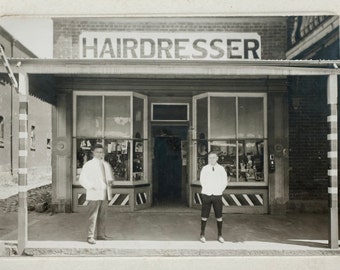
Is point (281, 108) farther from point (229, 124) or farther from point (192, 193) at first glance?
point (192, 193)

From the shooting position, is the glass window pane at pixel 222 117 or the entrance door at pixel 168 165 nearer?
the glass window pane at pixel 222 117

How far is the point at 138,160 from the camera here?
33.8 feet

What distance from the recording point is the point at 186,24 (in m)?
9.84

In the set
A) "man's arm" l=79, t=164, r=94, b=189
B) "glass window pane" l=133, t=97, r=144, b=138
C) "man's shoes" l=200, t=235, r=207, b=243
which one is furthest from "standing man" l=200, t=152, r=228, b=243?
"glass window pane" l=133, t=97, r=144, b=138

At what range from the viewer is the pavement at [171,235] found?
21.5 ft

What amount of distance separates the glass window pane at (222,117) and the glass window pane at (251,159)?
452mm

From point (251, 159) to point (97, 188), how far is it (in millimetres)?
4627

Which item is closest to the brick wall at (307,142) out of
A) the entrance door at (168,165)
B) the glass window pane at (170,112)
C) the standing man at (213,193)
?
the glass window pane at (170,112)

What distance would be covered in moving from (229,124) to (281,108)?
142cm

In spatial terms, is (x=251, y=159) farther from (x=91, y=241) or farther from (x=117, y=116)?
(x=91, y=241)

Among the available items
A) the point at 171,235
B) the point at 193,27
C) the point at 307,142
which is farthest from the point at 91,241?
the point at 307,142

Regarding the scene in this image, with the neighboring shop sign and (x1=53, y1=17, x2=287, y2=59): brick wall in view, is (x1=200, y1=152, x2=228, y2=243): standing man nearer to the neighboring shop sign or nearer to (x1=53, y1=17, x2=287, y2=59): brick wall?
the neighboring shop sign

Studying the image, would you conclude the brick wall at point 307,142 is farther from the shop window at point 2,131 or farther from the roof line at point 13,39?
the shop window at point 2,131

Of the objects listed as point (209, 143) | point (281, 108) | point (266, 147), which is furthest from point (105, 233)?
point (281, 108)
